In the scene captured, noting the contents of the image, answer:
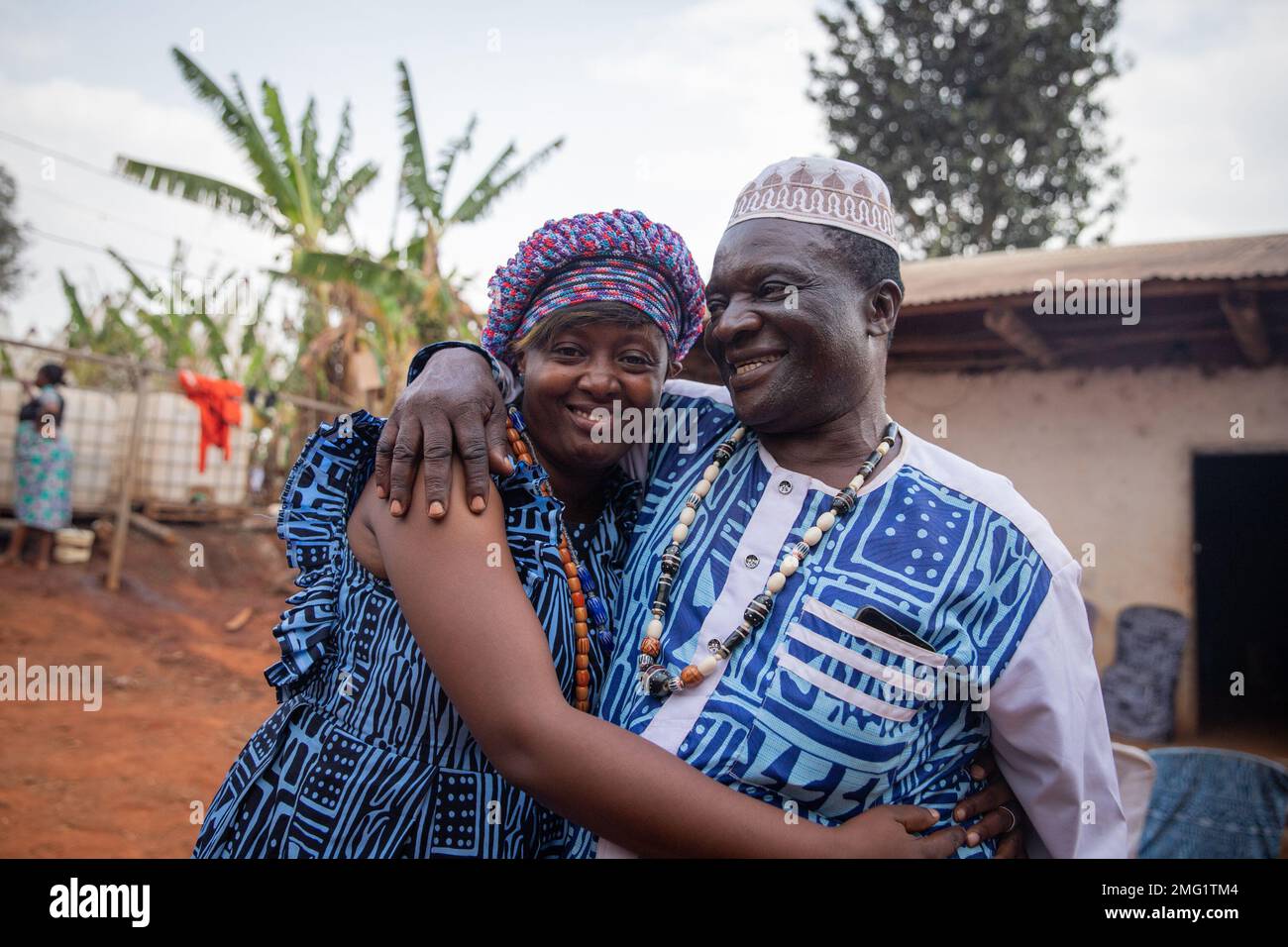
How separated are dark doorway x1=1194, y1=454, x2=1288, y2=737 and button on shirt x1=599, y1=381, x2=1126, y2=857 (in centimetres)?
798

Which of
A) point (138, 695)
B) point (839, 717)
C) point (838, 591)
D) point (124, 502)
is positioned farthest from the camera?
point (124, 502)

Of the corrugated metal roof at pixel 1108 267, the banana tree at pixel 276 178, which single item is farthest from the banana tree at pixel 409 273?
the corrugated metal roof at pixel 1108 267

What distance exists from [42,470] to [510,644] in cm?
1051

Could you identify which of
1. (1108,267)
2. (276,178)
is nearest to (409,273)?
(276,178)

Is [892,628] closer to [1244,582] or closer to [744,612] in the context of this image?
[744,612]

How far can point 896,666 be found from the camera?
162 centimetres

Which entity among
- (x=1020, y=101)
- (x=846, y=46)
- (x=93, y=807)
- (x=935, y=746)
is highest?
(x=846, y=46)

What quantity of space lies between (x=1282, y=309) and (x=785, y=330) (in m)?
5.42

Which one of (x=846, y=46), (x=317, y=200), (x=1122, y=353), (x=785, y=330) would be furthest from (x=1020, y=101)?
(x=785, y=330)

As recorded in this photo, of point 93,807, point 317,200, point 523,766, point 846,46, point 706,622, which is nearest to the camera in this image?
point 523,766

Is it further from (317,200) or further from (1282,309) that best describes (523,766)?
(317,200)

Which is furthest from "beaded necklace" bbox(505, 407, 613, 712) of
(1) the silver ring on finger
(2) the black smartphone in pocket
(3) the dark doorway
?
(3) the dark doorway

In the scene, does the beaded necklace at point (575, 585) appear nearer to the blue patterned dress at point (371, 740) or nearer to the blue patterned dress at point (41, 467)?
the blue patterned dress at point (371, 740)

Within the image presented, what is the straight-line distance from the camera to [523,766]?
1.47 m
